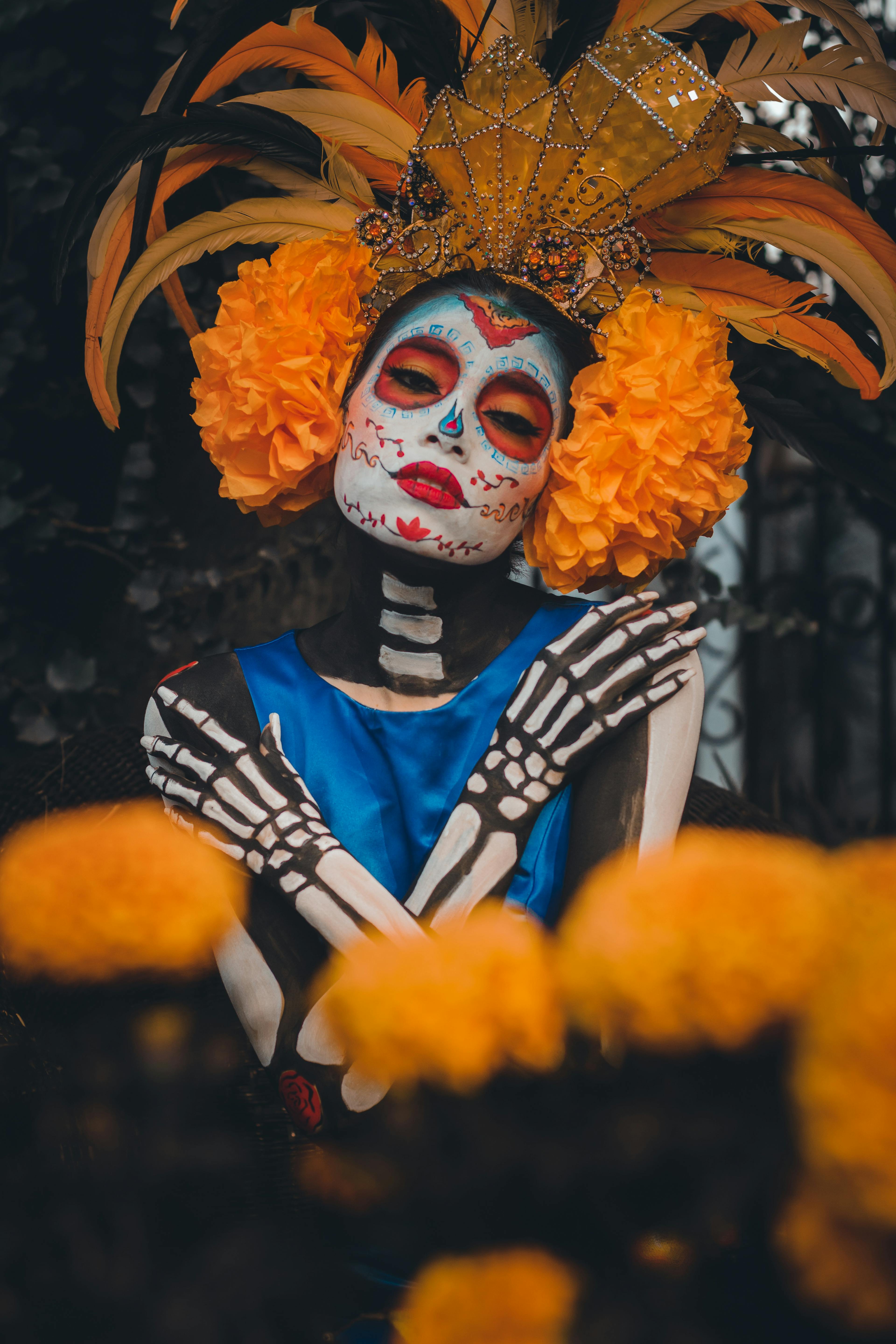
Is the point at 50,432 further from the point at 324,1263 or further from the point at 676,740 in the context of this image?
the point at 324,1263

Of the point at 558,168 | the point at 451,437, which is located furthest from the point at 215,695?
the point at 558,168

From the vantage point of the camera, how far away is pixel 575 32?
146 centimetres

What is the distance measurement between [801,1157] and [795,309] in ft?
4.26

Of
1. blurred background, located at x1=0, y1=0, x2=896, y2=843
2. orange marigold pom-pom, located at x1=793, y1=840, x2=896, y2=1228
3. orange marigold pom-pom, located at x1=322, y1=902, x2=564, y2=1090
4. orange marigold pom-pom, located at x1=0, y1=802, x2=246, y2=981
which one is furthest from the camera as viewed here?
blurred background, located at x1=0, y1=0, x2=896, y2=843

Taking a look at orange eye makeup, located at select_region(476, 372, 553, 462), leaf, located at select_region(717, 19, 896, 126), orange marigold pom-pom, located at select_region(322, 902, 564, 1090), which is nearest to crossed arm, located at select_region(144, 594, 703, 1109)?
orange eye makeup, located at select_region(476, 372, 553, 462)

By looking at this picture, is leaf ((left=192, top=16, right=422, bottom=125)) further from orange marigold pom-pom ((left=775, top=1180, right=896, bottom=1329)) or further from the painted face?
orange marigold pom-pom ((left=775, top=1180, right=896, bottom=1329))

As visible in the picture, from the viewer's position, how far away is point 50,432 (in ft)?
7.50

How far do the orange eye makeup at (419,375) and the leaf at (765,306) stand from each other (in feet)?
1.20

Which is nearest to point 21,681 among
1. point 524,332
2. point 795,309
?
point 524,332

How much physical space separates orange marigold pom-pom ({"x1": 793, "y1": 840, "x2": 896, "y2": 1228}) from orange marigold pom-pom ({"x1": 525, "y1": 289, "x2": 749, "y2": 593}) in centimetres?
101

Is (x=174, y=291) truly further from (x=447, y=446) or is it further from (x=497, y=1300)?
(x=497, y=1300)

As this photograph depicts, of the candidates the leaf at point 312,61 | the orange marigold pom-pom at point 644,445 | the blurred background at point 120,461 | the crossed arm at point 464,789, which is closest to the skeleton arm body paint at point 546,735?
the crossed arm at point 464,789

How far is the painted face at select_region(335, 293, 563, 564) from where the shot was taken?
135 cm

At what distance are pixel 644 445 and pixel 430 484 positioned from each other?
0.96 ft
